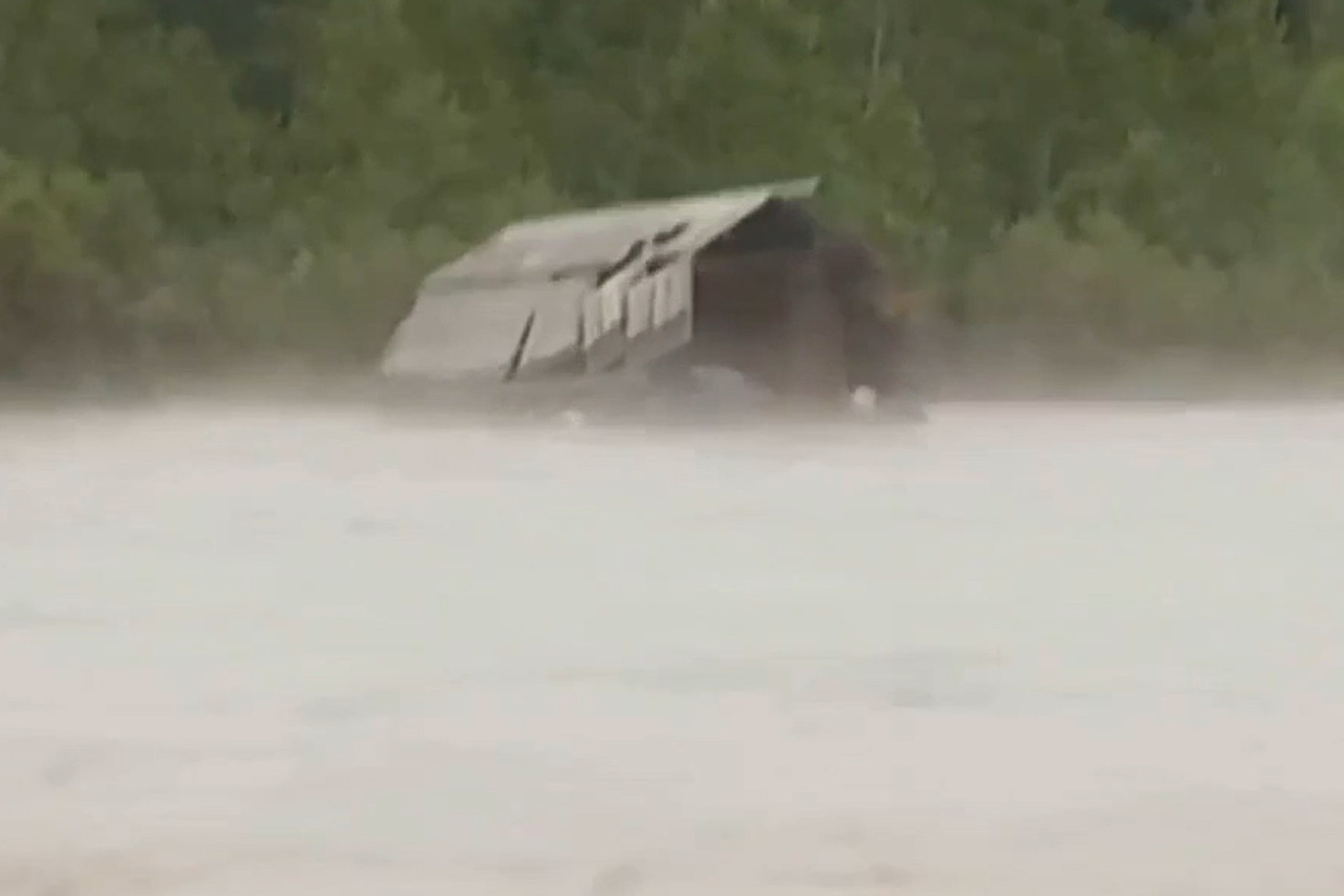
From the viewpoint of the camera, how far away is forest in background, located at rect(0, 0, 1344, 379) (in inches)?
160

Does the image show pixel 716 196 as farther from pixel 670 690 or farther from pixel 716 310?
pixel 670 690

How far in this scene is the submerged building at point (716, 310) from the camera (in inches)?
122

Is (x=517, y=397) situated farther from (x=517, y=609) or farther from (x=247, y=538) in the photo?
(x=517, y=609)

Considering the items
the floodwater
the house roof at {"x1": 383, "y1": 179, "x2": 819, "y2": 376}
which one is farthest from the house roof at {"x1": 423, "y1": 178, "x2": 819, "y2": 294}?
the floodwater

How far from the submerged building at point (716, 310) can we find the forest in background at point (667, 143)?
69 cm

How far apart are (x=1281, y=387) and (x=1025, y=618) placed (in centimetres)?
295

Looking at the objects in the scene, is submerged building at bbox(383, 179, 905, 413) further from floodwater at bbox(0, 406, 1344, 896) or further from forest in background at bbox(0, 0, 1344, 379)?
floodwater at bbox(0, 406, 1344, 896)

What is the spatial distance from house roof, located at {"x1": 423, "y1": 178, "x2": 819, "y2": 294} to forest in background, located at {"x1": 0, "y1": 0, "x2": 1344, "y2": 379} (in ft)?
0.98

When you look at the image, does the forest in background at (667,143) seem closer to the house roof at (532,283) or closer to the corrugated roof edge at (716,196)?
the corrugated roof edge at (716,196)

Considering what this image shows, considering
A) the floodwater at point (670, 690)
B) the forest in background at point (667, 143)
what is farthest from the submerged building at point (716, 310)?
the floodwater at point (670, 690)

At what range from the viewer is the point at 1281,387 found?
156 inches

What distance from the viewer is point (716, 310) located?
10.4 feet

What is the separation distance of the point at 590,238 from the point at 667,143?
1.02 meters

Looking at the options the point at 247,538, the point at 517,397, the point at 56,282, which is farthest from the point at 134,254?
the point at 247,538
